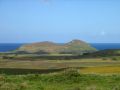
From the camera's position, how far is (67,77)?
1193 inches

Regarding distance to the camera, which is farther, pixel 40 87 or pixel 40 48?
pixel 40 48

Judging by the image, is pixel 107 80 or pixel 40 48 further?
pixel 40 48

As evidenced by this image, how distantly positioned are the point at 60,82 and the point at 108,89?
5.87 meters

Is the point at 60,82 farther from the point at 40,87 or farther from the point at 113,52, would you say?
the point at 113,52

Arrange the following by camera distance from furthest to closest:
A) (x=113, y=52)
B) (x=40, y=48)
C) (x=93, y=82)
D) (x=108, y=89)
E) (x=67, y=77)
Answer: (x=40, y=48), (x=113, y=52), (x=67, y=77), (x=93, y=82), (x=108, y=89)

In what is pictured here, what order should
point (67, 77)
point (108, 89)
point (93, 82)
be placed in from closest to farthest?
1. point (108, 89)
2. point (93, 82)
3. point (67, 77)

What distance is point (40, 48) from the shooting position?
19762 cm

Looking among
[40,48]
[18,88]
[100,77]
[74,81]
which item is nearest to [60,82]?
[74,81]

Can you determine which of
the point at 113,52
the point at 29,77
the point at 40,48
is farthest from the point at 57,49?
the point at 29,77

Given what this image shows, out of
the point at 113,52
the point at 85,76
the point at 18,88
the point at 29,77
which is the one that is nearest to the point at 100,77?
the point at 85,76

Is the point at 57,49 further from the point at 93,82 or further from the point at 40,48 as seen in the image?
the point at 93,82

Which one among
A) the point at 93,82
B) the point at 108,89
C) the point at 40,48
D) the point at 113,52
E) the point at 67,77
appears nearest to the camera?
the point at 108,89

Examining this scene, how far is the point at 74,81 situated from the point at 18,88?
615cm

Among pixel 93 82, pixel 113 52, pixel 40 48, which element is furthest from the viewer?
pixel 40 48
